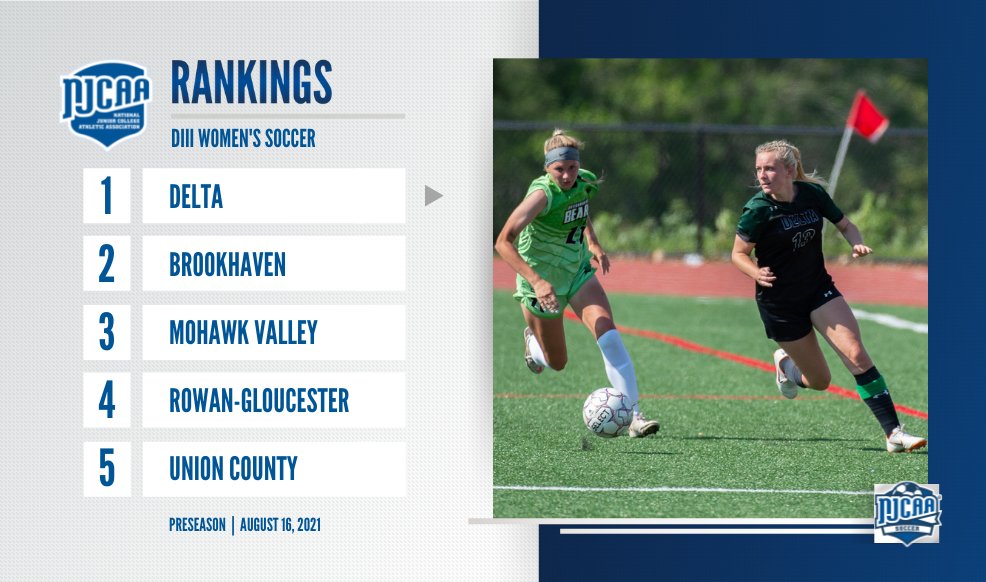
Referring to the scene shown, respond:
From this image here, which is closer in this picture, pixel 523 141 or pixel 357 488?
pixel 357 488

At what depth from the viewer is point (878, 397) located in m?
8.09

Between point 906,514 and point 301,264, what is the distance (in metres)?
3.30

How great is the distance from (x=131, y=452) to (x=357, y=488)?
1.17m

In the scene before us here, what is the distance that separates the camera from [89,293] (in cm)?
679

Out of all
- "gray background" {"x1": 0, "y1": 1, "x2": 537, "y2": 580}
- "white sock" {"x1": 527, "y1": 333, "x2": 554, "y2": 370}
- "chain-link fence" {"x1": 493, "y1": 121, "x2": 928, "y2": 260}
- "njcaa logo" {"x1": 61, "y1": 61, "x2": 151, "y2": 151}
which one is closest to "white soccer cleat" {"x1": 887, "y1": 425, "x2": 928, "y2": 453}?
"white sock" {"x1": 527, "y1": 333, "x2": 554, "y2": 370}

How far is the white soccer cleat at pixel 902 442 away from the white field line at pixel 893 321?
21.4 feet

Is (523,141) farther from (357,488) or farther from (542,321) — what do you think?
(357,488)

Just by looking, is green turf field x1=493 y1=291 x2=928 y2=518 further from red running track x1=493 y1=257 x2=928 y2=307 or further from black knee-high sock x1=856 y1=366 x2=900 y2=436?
red running track x1=493 y1=257 x2=928 y2=307

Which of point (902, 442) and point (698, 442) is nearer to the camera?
point (902, 442)

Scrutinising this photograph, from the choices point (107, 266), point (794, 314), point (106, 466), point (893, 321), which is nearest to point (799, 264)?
point (794, 314)

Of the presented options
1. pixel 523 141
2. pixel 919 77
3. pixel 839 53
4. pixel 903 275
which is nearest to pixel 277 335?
pixel 839 53

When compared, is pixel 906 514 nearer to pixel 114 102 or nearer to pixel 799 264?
pixel 799 264

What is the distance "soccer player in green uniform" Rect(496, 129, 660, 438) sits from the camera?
26.3 ft

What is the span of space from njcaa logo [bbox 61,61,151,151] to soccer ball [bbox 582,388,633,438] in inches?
121
